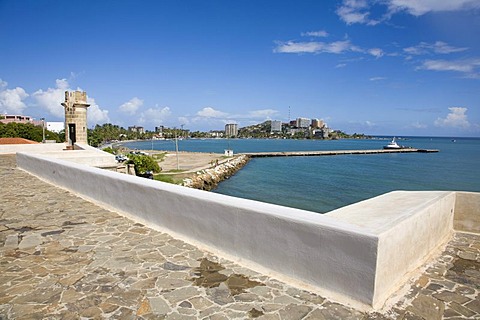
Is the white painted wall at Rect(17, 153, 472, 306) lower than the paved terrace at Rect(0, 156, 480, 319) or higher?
higher

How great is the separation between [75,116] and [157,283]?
17531 mm

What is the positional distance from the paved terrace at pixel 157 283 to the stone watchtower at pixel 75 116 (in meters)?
14.7

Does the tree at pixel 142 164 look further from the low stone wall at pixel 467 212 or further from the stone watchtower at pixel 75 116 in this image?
the low stone wall at pixel 467 212

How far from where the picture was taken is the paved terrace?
265cm

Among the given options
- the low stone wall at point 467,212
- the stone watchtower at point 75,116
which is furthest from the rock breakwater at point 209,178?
the low stone wall at point 467,212

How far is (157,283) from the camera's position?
10.4 ft

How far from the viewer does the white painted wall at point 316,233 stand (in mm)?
2715

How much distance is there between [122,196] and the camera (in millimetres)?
5535

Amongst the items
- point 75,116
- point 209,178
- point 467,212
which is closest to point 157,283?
point 467,212

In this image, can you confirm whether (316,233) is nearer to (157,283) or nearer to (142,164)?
(157,283)

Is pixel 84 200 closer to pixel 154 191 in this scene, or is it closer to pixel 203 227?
pixel 154 191

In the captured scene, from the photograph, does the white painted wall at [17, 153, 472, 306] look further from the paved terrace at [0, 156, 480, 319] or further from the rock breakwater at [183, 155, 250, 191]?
the rock breakwater at [183, 155, 250, 191]

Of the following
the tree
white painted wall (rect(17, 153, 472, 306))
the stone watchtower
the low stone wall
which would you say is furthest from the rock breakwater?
the low stone wall

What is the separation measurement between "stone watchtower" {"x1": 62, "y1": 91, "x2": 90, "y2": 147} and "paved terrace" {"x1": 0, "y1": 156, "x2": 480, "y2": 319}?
48.3ft
